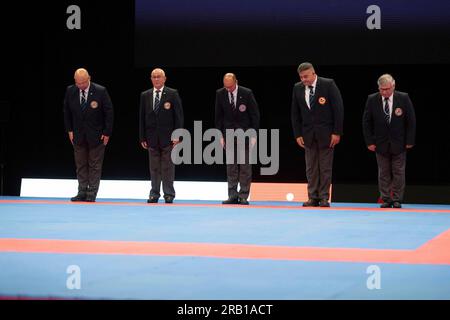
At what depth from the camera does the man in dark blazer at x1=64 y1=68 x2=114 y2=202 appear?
8594mm

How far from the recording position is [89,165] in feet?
28.5

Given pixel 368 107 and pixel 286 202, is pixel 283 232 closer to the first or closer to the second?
pixel 368 107

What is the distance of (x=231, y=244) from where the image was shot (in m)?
4.72

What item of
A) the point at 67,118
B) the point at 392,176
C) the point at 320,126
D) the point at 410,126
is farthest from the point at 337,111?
the point at 67,118

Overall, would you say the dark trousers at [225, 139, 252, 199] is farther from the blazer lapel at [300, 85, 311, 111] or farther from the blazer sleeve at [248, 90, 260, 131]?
the blazer lapel at [300, 85, 311, 111]

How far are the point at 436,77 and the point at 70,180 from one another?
474 centimetres

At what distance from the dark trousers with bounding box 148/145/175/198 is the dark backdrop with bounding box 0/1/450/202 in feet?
4.97

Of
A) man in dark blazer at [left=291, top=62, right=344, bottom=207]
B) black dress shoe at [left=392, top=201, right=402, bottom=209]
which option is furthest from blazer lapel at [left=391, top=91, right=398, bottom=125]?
black dress shoe at [left=392, top=201, right=402, bottom=209]

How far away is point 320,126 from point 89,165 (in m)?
2.53

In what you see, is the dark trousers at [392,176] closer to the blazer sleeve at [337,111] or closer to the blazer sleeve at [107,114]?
the blazer sleeve at [337,111]
